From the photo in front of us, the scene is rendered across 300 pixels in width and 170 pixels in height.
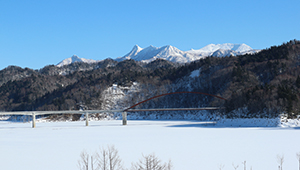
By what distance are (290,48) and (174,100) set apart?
60.0 metres

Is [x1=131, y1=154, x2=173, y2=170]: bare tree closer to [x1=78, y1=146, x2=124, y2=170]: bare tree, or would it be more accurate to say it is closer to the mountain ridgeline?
[x1=78, y1=146, x2=124, y2=170]: bare tree

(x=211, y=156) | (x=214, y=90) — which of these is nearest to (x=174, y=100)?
(x=214, y=90)

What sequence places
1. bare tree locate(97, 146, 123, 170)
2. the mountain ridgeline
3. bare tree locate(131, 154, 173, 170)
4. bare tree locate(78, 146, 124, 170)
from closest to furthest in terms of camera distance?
1. bare tree locate(131, 154, 173, 170)
2. bare tree locate(97, 146, 123, 170)
3. bare tree locate(78, 146, 124, 170)
4. the mountain ridgeline

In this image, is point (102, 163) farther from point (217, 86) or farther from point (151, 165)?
point (217, 86)

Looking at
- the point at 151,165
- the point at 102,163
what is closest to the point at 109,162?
the point at 102,163

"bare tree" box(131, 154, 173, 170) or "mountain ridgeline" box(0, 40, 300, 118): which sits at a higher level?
"mountain ridgeline" box(0, 40, 300, 118)

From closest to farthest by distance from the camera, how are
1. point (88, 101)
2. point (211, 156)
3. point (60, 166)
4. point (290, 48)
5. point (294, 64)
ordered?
point (60, 166) < point (211, 156) < point (294, 64) < point (290, 48) < point (88, 101)

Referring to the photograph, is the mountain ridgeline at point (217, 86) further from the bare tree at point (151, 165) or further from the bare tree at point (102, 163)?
the bare tree at point (151, 165)

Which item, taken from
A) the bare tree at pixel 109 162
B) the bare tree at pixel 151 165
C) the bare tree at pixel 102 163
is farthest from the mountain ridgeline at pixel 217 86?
the bare tree at pixel 151 165

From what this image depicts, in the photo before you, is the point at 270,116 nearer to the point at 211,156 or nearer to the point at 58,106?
the point at 211,156

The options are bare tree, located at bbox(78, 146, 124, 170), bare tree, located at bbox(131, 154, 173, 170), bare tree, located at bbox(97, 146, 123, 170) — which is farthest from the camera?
bare tree, located at bbox(78, 146, 124, 170)

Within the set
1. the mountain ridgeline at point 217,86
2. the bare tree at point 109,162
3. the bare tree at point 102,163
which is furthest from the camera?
the mountain ridgeline at point 217,86

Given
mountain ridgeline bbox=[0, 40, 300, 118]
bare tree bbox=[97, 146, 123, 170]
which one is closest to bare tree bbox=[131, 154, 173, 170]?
bare tree bbox=[97, 146, 123, 170]

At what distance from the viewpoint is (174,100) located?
156 meters
